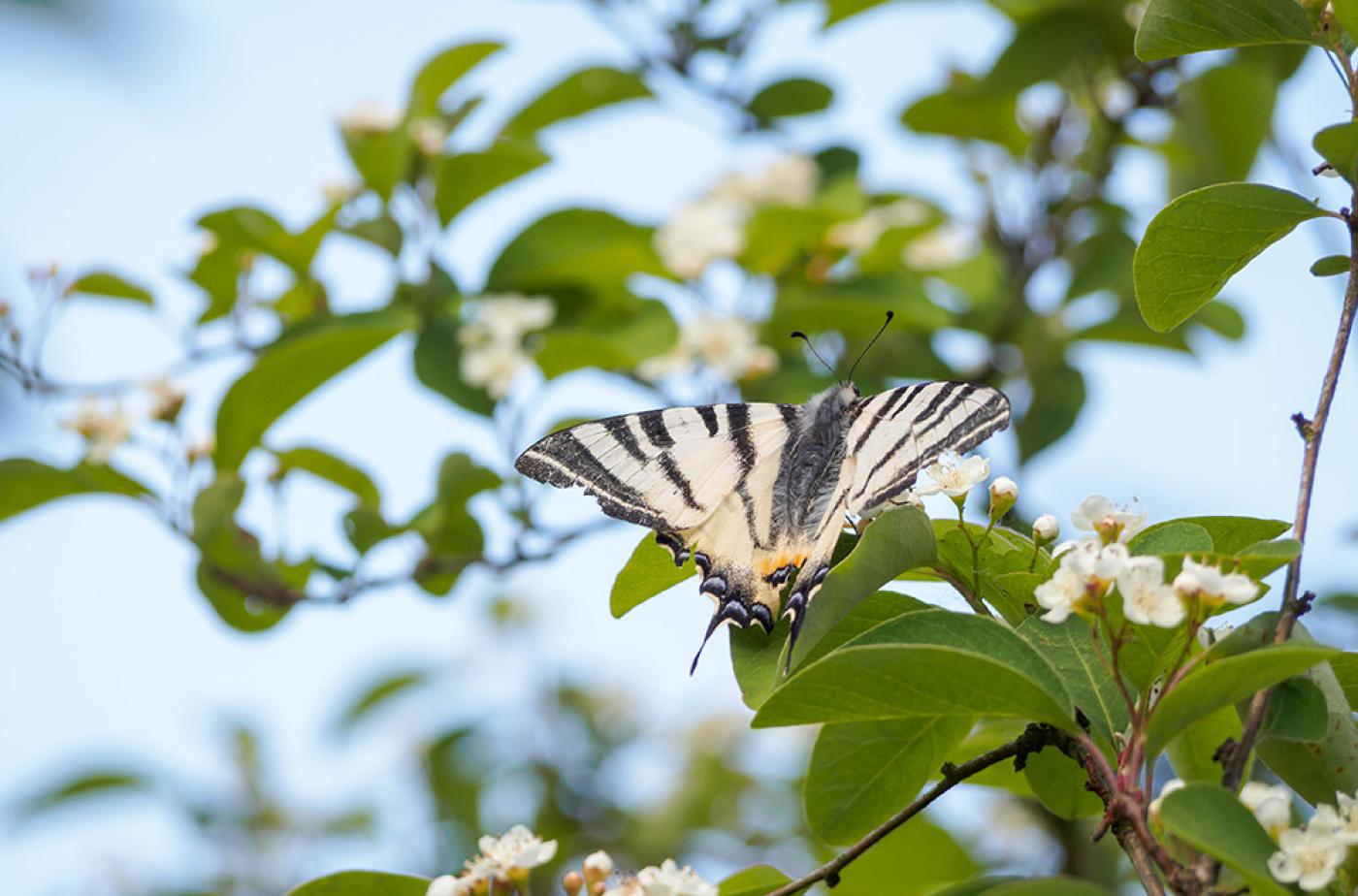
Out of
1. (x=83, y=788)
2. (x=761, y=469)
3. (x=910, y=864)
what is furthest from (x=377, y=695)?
(x=761, y=469)

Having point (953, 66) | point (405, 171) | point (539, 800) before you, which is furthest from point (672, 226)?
point (539, 800)

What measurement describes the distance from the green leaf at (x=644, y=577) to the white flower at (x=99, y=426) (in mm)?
1966

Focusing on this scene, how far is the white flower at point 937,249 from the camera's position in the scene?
3566mm

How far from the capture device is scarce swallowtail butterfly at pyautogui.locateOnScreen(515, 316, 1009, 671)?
1.75 meters

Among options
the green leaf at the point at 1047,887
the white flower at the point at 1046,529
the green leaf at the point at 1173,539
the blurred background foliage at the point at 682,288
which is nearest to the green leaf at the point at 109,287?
the blurred background foliage at the point at 682,288

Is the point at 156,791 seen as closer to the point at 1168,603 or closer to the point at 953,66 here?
the point at 953,66

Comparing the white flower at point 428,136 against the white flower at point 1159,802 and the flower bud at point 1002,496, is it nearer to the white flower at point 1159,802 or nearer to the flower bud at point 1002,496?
the flower bud at point 1002,496

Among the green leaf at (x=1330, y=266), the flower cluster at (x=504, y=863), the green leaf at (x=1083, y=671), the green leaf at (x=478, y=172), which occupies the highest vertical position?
the green leaf at (x=1330, y=266)

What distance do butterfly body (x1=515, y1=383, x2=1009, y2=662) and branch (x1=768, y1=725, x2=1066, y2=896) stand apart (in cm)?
26

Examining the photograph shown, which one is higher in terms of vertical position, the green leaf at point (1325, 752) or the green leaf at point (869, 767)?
the green leaf at point (1325, 752)

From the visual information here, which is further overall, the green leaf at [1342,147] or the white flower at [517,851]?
the white flower at [517,851]

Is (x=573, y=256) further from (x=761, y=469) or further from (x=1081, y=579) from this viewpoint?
(x=1081, y=579)

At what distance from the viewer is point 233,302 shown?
3.42 meters

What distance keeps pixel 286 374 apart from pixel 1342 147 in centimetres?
215
